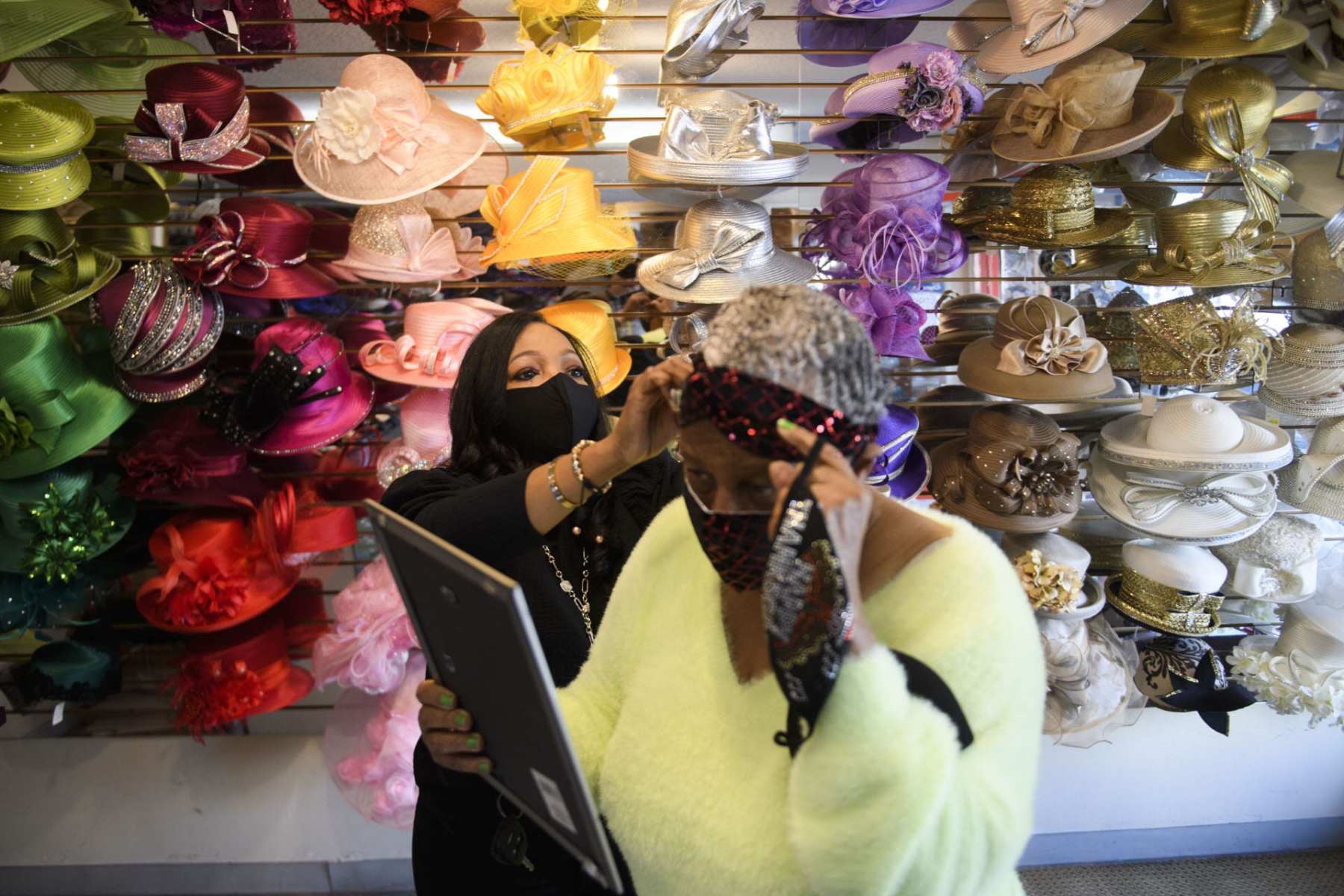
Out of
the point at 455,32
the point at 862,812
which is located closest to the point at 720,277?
the point at 455,32

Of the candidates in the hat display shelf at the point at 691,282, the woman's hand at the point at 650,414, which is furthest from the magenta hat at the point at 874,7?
the woman's hand at the point at 650,414

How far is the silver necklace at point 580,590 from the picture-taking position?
1.75 m

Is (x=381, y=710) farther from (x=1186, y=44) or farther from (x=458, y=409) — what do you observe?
(x=1186, y=44)

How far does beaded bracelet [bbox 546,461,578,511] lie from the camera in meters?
1.43

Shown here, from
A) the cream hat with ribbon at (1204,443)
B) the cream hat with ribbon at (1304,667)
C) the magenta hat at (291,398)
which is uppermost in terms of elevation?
the magenta hat at (291,398)

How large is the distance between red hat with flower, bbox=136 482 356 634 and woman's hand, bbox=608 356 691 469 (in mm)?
1643

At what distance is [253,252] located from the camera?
241cm

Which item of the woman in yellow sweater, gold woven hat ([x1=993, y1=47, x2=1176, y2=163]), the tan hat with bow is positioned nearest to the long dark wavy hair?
the woman in yellow sweater

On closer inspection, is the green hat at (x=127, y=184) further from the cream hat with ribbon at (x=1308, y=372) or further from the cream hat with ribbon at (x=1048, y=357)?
the cream hat with ribbon at (x=1308, y=372)

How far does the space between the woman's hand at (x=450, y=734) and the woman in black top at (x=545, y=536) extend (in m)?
0.39

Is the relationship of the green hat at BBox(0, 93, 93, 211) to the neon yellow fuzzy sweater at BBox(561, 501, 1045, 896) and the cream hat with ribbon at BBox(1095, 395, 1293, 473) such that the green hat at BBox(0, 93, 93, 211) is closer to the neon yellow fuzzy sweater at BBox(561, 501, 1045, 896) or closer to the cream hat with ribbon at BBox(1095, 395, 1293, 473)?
the neon yellow fuzzy sweater at BBox(561, 501, 1045, 896)

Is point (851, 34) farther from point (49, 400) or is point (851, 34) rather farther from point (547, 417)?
point (49, 400)

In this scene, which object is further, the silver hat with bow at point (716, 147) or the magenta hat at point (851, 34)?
the magenta hat at point (851, 34)

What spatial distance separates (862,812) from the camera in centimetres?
88
